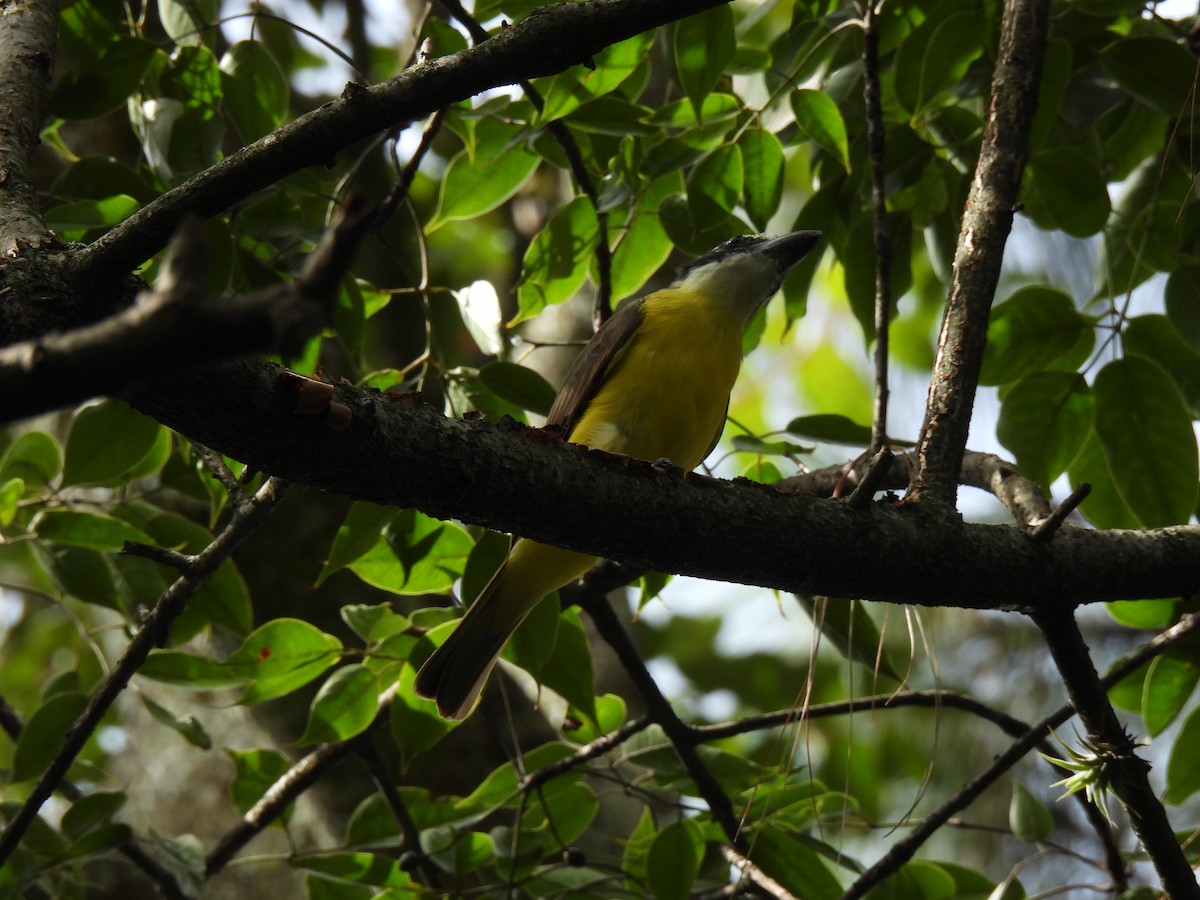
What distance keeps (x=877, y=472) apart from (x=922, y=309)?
5.78 m

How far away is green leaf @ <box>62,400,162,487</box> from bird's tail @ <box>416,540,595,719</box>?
92cm

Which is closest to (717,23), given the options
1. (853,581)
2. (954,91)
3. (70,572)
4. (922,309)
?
(954,91)

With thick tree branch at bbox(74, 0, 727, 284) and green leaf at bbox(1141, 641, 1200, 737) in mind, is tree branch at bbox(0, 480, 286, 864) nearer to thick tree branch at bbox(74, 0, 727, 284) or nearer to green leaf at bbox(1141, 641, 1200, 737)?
thick tree branch at bbox(74, 0, 727, 284)

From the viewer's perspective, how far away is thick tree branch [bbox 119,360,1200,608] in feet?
5.32

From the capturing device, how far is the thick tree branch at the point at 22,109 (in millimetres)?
1842

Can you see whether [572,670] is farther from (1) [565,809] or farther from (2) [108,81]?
(2) [108,81]

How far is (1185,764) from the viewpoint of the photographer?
3.01m

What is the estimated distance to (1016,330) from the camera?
3172mm

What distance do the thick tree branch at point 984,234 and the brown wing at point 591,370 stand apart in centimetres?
120

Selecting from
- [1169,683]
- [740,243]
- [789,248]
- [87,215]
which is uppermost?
[740,243]

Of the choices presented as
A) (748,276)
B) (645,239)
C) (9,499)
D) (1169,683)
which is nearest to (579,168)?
(645,239)

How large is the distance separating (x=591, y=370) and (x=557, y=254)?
60 cm

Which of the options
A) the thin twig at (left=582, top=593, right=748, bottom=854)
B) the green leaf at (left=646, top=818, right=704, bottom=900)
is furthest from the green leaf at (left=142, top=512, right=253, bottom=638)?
the green leaf at (left=646, top=818, right=704, bottom=900)

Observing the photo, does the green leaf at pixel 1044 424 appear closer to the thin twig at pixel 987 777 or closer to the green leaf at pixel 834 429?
the green leaf at pixel 834 429
